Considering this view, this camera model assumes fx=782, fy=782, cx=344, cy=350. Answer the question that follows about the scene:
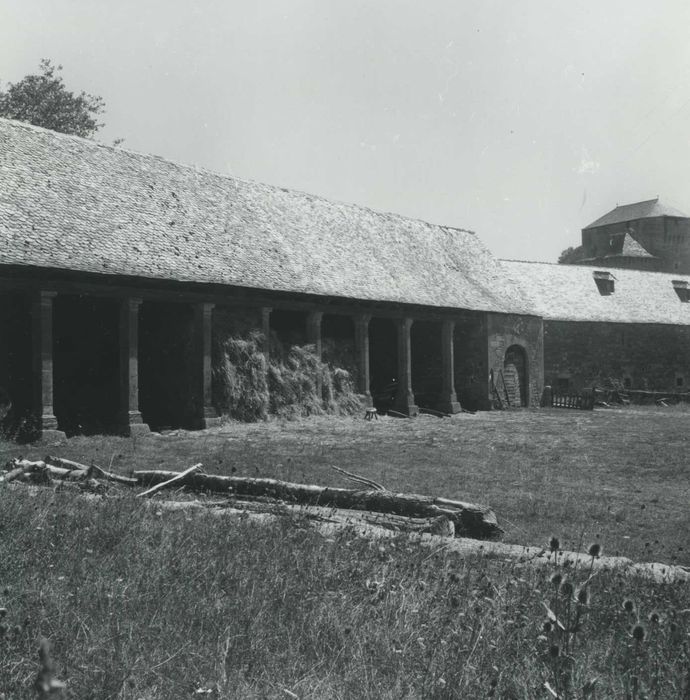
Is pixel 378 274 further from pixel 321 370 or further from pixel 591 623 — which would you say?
pixel 591 623

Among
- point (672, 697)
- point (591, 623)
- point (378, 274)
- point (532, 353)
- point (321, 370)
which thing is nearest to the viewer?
point (672, 697)

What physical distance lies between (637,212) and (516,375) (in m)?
48.4

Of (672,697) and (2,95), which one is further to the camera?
(2,95)

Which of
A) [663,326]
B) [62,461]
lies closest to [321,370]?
[62,461]

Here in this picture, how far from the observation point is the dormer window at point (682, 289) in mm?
47188

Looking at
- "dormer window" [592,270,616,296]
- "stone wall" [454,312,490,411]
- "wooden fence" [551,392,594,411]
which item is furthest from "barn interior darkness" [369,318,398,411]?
"dormer window" [592,270,616,296]

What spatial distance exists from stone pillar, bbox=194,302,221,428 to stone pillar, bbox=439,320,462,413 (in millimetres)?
10557

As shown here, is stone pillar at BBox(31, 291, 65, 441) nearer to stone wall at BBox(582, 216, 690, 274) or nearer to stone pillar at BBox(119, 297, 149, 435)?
stone pillar at BBox(119, 297, 149, 435)

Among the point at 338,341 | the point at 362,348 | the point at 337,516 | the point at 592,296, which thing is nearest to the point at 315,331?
the point at 338,341

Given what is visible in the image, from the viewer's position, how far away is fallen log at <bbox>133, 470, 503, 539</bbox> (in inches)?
311

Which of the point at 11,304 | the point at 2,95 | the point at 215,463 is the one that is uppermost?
the point at 2,95

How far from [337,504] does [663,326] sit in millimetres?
38018

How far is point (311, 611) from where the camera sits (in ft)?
15.1

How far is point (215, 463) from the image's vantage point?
12750mm
